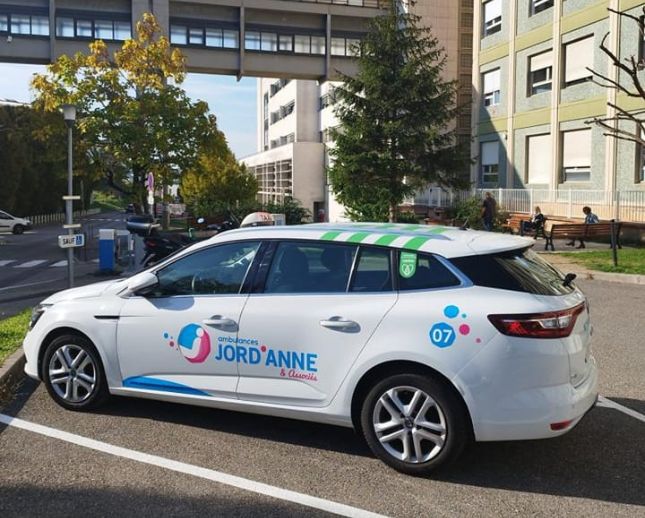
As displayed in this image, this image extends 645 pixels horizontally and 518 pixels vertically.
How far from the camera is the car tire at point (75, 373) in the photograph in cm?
562

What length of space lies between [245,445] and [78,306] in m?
1.82

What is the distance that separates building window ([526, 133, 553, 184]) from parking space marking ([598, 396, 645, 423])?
1011 inches

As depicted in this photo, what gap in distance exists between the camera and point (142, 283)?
212 inches

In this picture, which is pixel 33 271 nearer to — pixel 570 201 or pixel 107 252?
pixel 107 252

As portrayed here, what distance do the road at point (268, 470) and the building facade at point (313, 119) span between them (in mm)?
21663

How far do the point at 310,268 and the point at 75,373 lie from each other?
2.16 meters

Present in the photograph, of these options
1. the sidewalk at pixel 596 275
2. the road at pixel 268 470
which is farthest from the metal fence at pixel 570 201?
the road at pixel 268 470

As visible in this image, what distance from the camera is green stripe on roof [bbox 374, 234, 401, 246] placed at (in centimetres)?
482

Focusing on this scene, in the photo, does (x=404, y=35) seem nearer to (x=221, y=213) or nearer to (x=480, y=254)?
(x=221, y=213)

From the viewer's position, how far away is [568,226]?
2075 centimetres

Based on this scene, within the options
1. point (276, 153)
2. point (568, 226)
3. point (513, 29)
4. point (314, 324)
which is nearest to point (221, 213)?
point (513, 29)

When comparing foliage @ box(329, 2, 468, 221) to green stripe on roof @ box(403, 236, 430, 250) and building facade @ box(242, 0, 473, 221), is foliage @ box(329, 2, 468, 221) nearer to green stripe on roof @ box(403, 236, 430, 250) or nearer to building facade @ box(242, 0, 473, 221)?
building facade @ box(242, 0, 473, 221)

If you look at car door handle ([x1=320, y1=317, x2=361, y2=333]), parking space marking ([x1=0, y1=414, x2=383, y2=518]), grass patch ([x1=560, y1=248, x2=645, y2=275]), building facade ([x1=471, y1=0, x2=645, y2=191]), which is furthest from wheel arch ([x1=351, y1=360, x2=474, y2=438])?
building facade ([x1=471, y1=0, x2=645, y2=191])

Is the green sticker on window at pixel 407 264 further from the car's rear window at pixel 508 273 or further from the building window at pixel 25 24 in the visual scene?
the building window at pixel 25 24
